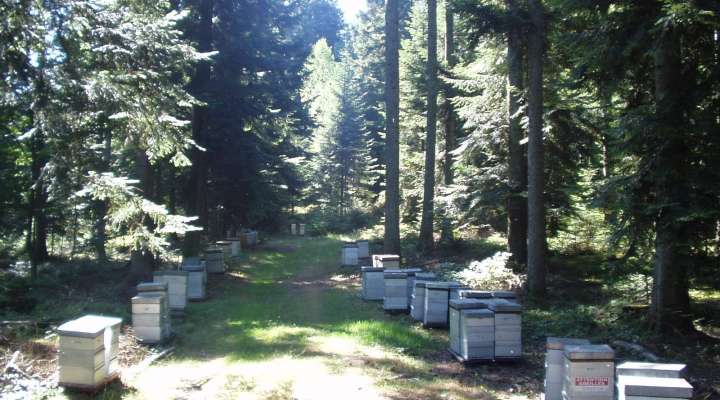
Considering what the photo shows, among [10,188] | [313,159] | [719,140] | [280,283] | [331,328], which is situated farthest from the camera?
[313,159]

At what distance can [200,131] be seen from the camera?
21500 mm

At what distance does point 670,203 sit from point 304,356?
Result: 21.5ft

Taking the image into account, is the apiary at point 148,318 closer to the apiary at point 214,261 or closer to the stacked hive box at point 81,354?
the stacked hive box at point 81,354

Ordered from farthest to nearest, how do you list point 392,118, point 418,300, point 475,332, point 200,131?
point 200,131, point 392,118, point 418,300, point 475,332

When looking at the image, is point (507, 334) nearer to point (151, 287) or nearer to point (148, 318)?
point (148, 318)

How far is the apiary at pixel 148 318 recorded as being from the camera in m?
10.4

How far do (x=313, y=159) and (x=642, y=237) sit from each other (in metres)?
37.7

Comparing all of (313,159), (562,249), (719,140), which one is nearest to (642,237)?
(719,140)

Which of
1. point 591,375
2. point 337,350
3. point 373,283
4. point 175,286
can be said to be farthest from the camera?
point 373,283

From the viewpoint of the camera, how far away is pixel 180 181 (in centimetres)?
2362

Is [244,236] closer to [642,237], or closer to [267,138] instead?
[267,138]

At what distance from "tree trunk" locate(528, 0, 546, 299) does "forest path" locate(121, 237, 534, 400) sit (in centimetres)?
396

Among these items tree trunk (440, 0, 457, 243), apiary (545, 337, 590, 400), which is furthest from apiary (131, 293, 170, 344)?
tree trunk (440, 0, 457, 243)

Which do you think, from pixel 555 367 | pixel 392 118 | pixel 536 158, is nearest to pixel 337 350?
pixel 555 367
